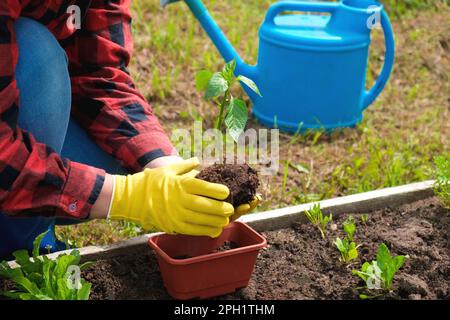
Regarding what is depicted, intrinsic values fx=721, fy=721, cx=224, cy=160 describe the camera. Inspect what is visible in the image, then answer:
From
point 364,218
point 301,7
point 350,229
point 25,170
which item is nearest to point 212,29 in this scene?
point 301,7

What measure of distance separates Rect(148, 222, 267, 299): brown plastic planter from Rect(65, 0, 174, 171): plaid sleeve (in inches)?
10.2

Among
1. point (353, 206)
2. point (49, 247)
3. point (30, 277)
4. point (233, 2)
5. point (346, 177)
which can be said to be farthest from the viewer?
point (233, 2)

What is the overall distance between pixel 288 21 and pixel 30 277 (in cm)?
186

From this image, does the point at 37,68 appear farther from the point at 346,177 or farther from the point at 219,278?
the point at 346,177

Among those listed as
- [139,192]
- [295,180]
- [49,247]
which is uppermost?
[139,192]

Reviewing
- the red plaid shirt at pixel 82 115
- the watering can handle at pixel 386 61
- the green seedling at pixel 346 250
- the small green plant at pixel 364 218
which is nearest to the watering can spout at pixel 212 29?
the watering can handle at pixel 386 61

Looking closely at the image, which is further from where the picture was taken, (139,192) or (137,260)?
(137,260)

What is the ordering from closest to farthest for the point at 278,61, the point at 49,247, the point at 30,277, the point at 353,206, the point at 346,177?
the point at 30,277 → the point at 49,247 → the point at 353,206 → the point at 346,177 → the point at 278,61

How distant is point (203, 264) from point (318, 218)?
501mm

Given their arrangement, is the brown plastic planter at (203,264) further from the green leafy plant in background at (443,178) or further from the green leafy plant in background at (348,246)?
the green leafy plant in background at (443,178)

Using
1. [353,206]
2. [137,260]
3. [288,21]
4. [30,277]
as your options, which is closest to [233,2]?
[288,21]

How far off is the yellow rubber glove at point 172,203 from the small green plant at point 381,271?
35cm

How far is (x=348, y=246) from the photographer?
6.08 ft
